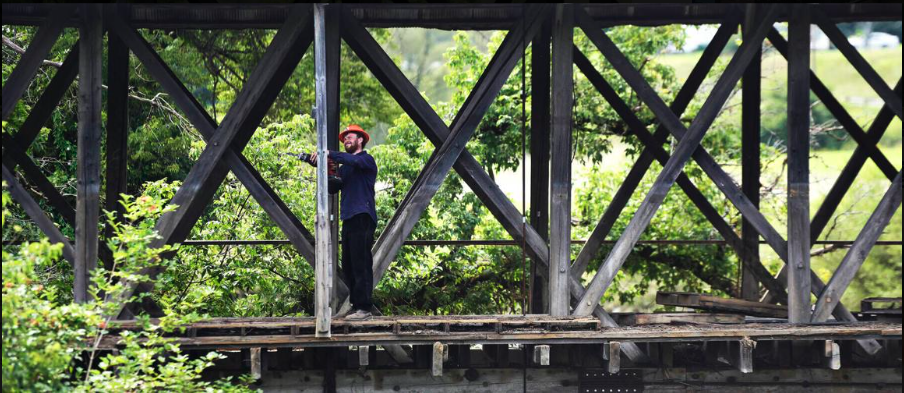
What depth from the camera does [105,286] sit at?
8.84m

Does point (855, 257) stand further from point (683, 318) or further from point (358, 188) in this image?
point (358, 188)

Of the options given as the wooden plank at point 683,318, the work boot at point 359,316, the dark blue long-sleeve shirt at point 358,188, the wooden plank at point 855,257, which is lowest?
the wooden plank at point 683,318

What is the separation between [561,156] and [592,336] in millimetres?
1870

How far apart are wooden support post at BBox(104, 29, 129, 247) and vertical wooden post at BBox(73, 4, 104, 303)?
4.63 ft

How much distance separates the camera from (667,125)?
11.3 m

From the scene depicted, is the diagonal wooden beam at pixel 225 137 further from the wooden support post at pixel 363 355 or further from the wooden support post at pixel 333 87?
the wooden support post at pixel 363 355

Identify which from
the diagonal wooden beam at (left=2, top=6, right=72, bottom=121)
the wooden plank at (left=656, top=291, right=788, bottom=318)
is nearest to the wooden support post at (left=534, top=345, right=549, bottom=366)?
the wooden plank at (left=656, top=291, right=788, bottom=318)

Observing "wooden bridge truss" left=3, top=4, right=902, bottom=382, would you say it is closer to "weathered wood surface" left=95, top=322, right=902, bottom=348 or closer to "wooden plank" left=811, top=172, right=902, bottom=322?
"wooden plank" left=811, top=172, right=902, bottom=322

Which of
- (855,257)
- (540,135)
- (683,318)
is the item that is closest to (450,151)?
(540,135)

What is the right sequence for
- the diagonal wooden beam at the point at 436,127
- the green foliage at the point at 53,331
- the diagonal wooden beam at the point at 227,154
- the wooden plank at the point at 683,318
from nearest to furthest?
1. the green foliage at the point at 53,331
2. the diagonal wooden beam at the point at 227,154
3. the diagonal wooden beam at the point at 436,127
4. the wooden plank at the point at 683,318

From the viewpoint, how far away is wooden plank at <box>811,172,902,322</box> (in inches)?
448

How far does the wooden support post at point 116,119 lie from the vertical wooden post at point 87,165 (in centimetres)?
141

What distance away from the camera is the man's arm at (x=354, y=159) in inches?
412

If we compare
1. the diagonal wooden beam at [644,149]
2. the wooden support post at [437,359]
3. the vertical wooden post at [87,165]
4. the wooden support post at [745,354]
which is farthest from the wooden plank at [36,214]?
the wooden support post at [745,354]
